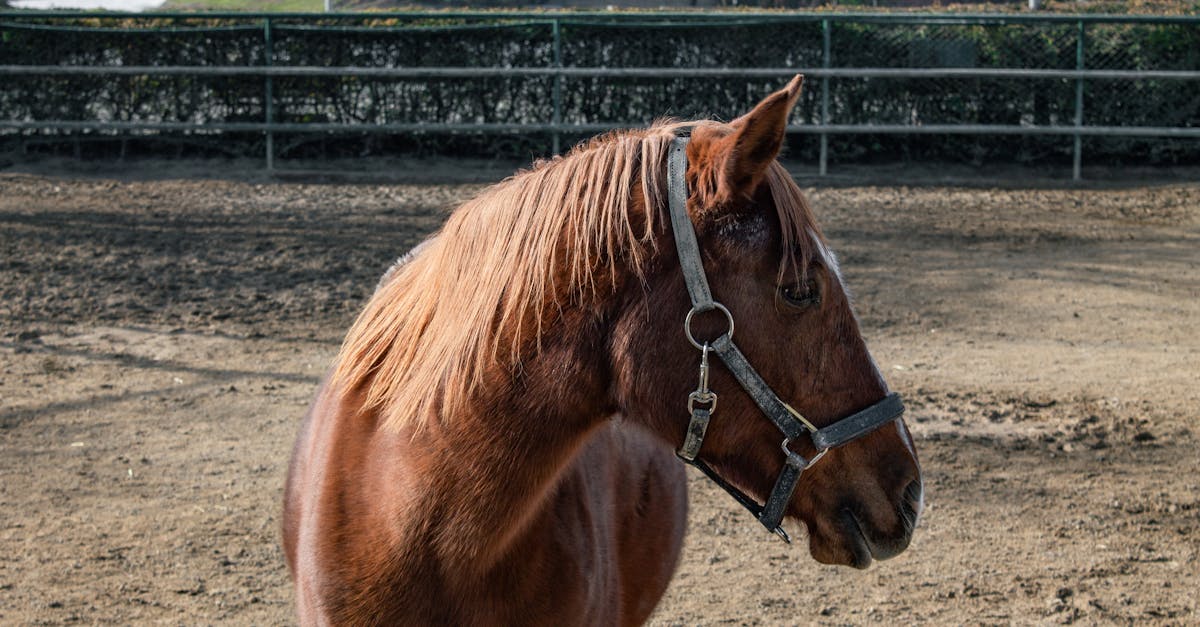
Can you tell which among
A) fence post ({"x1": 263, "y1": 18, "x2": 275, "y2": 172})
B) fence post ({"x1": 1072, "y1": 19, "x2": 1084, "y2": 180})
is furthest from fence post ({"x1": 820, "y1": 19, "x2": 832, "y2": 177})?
fence post ({"x1": 263, "y1": 18, "x2": 275, "y2": 172})

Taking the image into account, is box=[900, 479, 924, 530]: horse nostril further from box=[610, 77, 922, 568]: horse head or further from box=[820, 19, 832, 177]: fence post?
box=[820, 19, 832, 177]: fence post

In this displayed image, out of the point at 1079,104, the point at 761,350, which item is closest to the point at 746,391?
the point at 761,350

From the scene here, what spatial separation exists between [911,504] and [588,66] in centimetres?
1056

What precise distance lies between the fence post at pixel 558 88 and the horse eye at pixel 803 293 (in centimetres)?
949

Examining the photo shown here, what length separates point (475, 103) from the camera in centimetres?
1193

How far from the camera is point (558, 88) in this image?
11383mm

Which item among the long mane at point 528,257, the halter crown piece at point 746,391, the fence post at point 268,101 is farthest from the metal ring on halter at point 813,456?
the fence post at point 268,101

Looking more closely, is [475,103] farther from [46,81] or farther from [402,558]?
[402,558]

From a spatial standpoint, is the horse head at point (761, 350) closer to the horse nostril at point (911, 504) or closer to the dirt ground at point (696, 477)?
the horse nostril at point (911, 504)

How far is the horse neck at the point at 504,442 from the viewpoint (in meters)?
1.91

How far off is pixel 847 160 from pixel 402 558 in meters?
10.8

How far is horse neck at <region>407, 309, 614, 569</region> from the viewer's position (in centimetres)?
191

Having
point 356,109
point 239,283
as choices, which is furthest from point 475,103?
point 239,283

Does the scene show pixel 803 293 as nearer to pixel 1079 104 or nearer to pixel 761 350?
pixel 761 350
